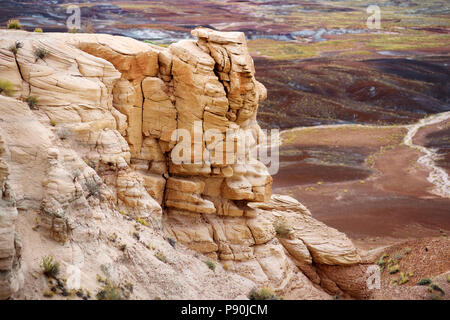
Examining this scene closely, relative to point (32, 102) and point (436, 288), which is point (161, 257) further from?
point (436, 288)

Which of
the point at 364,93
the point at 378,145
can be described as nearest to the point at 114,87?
the point at 378,145

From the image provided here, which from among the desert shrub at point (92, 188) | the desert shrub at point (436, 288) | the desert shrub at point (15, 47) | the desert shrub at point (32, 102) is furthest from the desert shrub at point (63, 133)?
the desert shrub at point (436, 288)

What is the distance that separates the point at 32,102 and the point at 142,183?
3.87 metres

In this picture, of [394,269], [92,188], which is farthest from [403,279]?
[92,188]

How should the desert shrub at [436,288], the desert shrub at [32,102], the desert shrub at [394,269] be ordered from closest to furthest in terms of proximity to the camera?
1. the desert shrub at [32,102]
2. the desert shrub at [436,288]
3. the desert shrub at [394,269]

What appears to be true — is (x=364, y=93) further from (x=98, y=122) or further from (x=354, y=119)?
(x=98, y=122)

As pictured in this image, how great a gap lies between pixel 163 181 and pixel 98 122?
4061mm

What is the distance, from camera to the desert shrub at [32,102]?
9641mm

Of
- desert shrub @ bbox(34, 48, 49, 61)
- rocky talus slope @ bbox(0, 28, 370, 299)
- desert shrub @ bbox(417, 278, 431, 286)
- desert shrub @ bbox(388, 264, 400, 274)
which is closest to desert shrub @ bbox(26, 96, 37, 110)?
rocky talus slope @ bbox(0, 28, 370, 299)

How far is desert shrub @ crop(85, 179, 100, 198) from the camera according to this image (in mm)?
9391

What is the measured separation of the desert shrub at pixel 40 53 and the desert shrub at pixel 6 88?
4.41ft

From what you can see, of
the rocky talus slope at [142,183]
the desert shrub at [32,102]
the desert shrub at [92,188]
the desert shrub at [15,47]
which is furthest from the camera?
the desert shrub at [15,47]

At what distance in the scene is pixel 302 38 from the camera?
110 metres

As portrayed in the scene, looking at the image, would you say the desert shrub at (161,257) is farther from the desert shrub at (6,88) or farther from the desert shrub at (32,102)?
the desert shrub at (6,88)
